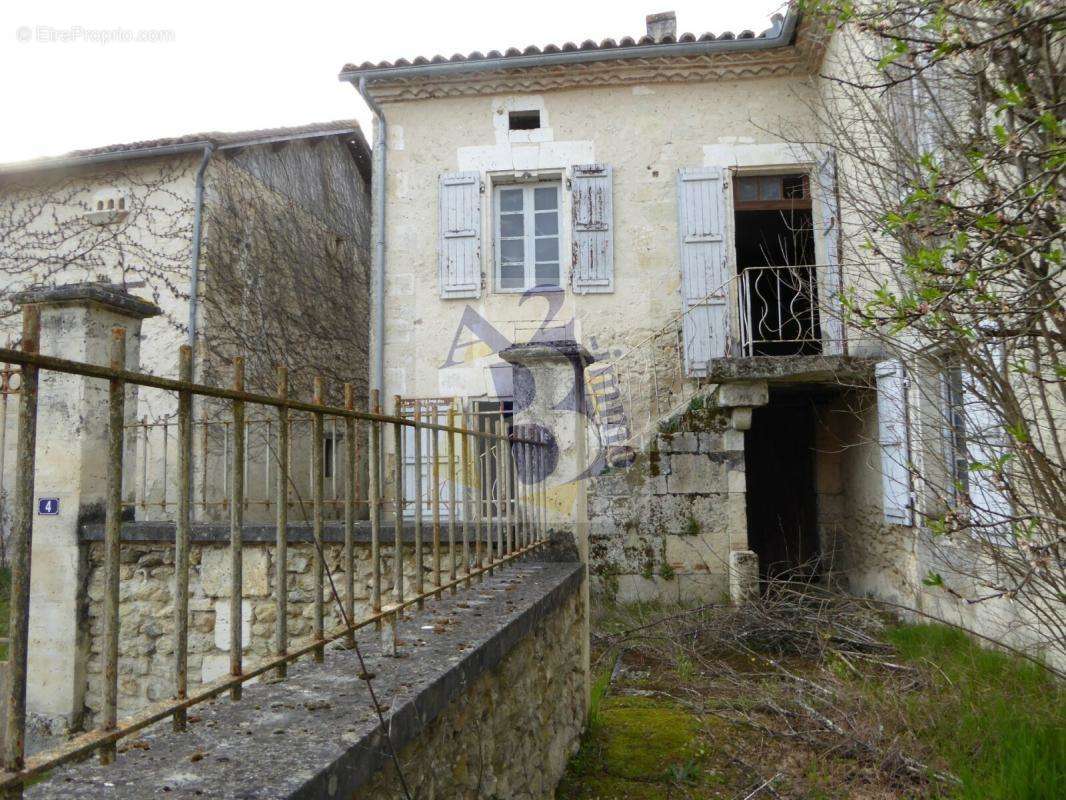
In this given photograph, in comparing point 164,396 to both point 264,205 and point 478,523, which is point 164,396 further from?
point 478,523

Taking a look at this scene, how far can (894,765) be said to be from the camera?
12.1 ft

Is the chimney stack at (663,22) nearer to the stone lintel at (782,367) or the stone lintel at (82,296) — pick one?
the stone lintel at (782,367)

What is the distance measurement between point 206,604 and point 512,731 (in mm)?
3240

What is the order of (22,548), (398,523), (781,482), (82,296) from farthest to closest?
(781,482) < (82,296) < (398,523) < (22,548)

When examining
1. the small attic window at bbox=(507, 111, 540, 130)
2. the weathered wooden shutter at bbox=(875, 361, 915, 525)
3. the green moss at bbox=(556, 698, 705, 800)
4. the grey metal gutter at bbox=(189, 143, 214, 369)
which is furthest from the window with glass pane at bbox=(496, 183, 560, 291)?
the green moss at bbox=(556, 698, 705, 800)

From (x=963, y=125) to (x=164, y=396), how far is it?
326 inches

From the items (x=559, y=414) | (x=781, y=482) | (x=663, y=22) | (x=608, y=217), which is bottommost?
(x=781, y=482)

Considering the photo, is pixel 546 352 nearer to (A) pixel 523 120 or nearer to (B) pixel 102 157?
(A) pixel 523 120

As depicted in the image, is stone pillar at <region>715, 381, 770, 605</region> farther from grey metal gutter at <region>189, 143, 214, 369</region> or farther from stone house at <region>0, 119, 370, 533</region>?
grey metal gutter at <region>189, 143, 214, 369</region>

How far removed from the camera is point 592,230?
9211 millimetres

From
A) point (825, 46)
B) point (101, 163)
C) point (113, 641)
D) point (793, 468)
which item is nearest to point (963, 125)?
point (113, 641)

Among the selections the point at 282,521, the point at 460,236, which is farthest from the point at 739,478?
the point at 282,521

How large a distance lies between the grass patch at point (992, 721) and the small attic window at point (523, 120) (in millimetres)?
7155

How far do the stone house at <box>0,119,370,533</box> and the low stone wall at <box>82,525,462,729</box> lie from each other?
3.00 metres
